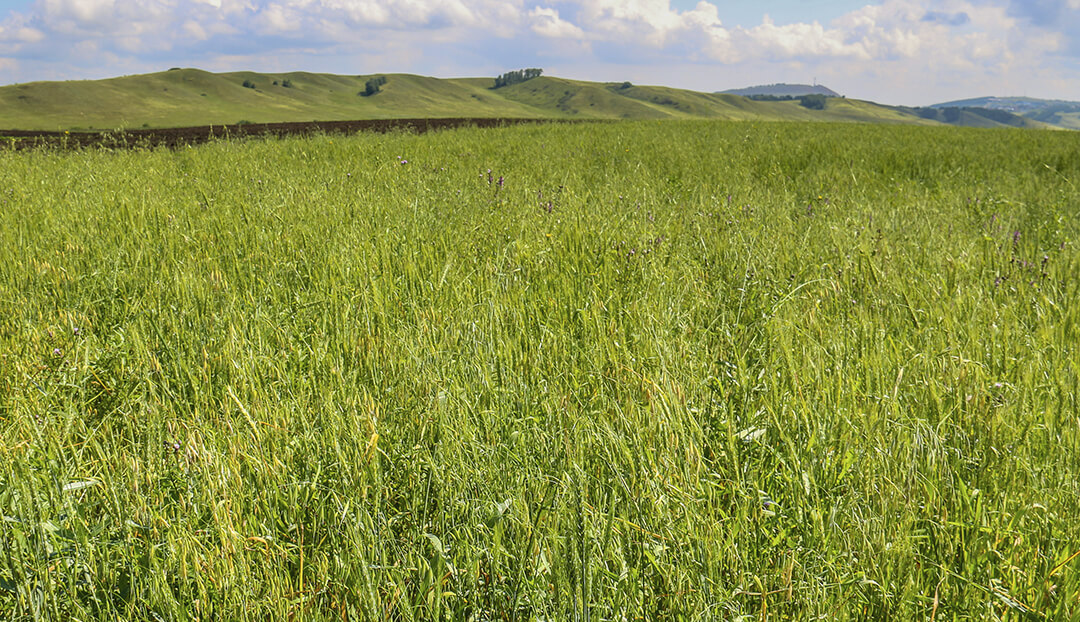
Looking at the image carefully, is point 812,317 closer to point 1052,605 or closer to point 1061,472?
point 1061,472

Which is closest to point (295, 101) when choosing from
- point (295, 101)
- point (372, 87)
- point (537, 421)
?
point (295, 101)

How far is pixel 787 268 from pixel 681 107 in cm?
18651

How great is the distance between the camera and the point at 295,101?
122 metres

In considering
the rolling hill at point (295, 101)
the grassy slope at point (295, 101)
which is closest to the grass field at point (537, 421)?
the grassy slope at point (295, 101)

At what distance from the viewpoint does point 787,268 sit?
12.0 ft

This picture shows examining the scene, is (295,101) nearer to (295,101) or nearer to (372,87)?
(295,101)

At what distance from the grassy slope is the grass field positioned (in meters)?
18.3

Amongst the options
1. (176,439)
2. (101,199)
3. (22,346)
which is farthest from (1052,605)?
(101,199)

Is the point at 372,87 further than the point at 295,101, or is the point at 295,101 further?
the point at 372,87

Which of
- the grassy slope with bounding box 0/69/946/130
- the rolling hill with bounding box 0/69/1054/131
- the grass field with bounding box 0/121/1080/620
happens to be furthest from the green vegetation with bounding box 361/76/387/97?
the grass field with bounding box 0/121/1080/620

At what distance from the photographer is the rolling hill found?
76.8m

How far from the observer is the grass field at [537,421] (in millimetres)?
1269

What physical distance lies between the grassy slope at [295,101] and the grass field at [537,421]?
60.1ft

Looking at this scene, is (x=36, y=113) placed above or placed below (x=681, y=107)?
below
